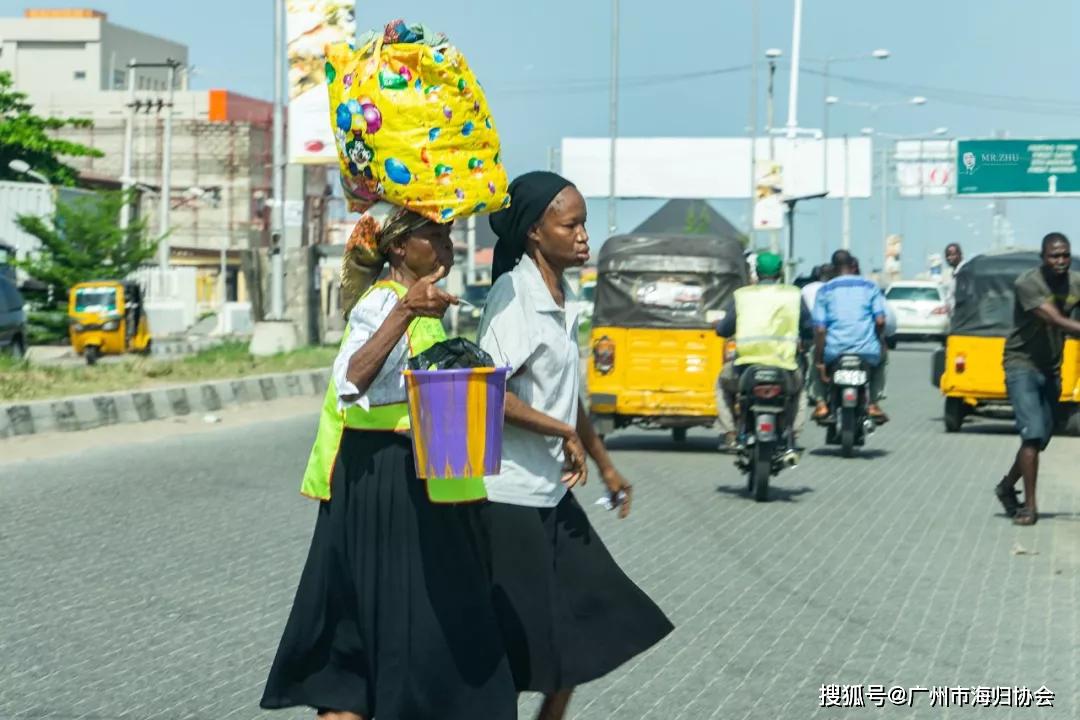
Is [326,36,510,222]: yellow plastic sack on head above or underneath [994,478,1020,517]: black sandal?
above

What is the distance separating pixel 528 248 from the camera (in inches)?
199

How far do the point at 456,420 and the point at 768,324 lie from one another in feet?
31.3

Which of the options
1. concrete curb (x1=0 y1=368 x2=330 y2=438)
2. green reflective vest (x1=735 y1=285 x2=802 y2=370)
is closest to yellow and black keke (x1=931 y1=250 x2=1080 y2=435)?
green reflective vest (x1=735 y1=285 x2=802 y2=370)

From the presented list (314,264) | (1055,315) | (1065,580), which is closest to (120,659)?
(1065,580)

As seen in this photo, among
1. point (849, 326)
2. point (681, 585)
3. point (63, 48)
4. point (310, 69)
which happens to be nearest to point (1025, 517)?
point (681, 585)

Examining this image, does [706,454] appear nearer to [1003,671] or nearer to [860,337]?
[860,337]

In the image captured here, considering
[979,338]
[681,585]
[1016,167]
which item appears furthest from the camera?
[1016,167]

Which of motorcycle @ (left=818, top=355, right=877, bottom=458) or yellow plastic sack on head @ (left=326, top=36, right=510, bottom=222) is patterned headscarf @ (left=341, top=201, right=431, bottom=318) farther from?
motorcycle @ (left=818, top=355, right=877, bottom=458)

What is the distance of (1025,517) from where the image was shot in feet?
→ 38.5

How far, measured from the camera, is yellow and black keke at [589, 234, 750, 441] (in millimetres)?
17438

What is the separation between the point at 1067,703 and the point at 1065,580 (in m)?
3.01

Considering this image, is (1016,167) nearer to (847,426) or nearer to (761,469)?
(847,426)

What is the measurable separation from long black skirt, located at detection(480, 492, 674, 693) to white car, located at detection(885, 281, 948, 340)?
142 feet

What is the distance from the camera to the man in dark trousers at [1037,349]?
36.5 ft
